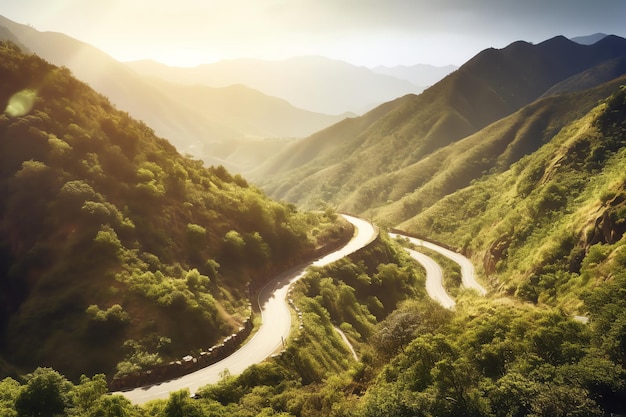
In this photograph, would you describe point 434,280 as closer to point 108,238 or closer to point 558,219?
point 558,219

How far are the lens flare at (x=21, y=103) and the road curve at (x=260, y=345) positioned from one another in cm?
3752

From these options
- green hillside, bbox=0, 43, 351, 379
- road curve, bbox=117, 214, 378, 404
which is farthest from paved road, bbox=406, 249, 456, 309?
green hillside, bbox=0, 43, 351, 379

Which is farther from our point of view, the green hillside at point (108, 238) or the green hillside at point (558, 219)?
the green hillside at point (558, 219)

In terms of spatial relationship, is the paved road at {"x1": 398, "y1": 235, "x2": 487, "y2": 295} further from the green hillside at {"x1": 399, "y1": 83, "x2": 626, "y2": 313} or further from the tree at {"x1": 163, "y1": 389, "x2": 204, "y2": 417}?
the tree at {"x1": 163, "y1": 389, "x2": 204, "y2": 417}

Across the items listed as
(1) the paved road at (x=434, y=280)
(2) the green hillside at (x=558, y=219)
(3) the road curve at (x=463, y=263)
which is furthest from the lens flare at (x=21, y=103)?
(3) the road curve at (x=463, y=263)

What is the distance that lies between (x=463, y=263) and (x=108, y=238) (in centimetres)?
6688

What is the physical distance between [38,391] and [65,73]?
51860 mm

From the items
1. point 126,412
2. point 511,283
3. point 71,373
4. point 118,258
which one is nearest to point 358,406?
point 126,412

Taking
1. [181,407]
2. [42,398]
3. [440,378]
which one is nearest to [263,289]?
[181,407]

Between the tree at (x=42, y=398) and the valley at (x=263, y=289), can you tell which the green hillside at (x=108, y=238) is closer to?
the valley at (x=263, y=289)

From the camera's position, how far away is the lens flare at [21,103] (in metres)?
52.6

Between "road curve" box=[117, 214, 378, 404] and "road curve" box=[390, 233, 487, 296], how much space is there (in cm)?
2542

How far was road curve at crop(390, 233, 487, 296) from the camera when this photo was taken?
72031 mm

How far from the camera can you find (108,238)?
43.7 m
